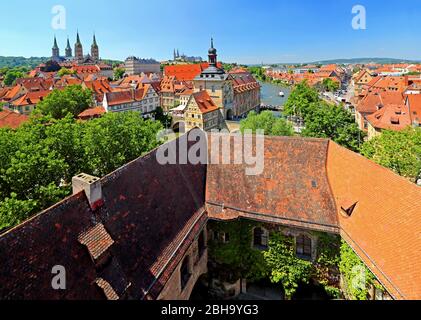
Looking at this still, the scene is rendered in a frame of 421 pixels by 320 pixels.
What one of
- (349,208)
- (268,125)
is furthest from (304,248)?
(268,125)

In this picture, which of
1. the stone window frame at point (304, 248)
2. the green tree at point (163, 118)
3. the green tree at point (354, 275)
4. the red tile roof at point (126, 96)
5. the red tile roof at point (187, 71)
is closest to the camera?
the green tree at point (354, 275)

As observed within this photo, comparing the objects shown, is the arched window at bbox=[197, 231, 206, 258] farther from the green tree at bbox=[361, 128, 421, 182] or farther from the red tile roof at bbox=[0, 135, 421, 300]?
the green tree at bbox=[361, 128, 421, 182]

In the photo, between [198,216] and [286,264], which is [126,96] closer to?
[198,216]

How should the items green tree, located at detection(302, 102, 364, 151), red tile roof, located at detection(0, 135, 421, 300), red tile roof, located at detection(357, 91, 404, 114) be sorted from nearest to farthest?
red tile roof, located at detection(0, 135, 421, 300), green tree, located at detection(302, 102, 364, 151), red tile roof, located at detection(357, 91, 404, 114)

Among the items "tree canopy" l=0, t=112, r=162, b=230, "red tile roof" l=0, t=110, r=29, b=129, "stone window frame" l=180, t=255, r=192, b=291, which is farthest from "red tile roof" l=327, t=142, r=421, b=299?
"red tile roof" l=0, t=110, r=29, b=129

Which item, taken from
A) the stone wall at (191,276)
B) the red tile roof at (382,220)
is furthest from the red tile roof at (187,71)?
the red tile roof at (382,220)

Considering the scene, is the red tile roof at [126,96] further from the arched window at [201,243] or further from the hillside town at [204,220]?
the arched window at [201,243]
